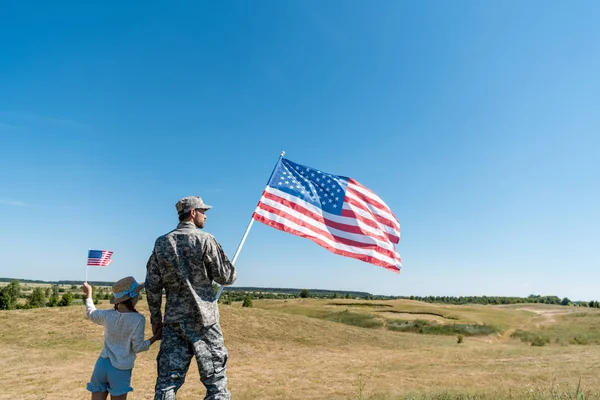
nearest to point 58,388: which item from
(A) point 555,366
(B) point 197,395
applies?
(B) point 197,395

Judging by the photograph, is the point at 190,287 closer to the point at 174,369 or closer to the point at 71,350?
the point at 174,369

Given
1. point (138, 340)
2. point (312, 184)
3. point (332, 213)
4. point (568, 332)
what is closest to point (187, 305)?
point (138, 340)

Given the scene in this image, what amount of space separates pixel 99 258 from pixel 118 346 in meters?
4.19

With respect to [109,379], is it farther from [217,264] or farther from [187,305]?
[217,264]

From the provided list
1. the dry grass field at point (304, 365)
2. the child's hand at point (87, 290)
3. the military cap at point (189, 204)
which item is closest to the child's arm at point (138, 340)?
the child's hand at point (87, 290)

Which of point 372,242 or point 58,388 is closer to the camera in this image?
point 372,242

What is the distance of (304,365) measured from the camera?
19.0 meters

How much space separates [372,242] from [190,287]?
4505mm

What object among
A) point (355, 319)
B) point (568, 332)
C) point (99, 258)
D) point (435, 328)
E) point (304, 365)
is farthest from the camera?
point (568, 332)

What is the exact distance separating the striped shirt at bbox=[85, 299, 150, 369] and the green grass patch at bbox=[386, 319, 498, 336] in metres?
40.7

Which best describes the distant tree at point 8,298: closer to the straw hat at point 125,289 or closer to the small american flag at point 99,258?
the small american flag at point 99,258

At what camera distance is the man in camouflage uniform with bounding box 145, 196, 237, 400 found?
435 cm

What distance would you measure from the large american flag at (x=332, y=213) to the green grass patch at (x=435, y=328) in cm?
3653

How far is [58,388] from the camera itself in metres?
12.1
